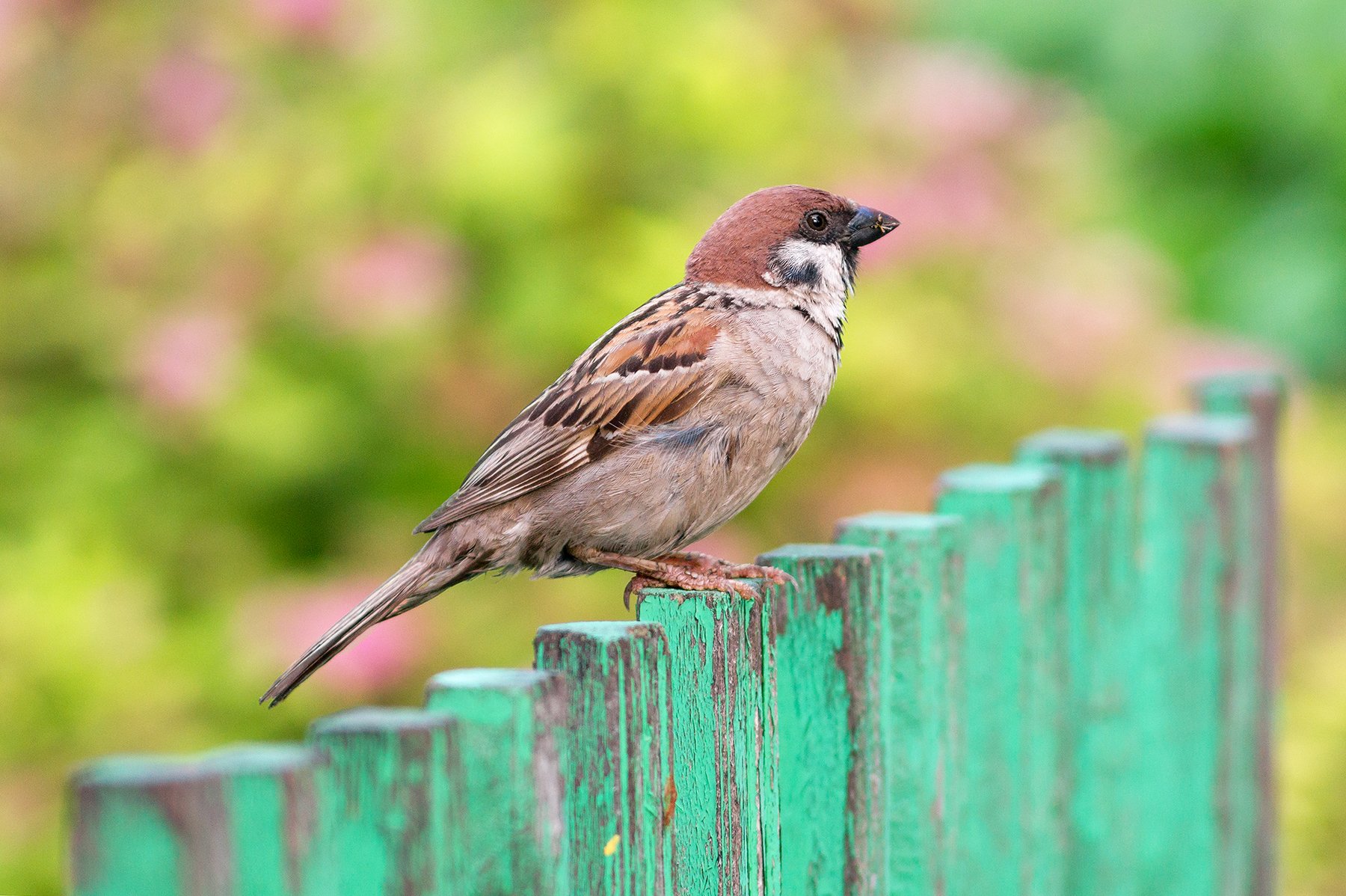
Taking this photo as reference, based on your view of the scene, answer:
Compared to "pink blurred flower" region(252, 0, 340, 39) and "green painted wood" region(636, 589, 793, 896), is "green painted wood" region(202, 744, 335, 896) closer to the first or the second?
"green painted wood" region(636, 589, 793, 896)

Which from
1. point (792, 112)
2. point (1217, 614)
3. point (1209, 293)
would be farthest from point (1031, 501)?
point (1209, 293)

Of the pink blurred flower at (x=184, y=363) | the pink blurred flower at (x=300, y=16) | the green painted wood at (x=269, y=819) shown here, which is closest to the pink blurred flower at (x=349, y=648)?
the pink blurred flower at (x=184, y=363)

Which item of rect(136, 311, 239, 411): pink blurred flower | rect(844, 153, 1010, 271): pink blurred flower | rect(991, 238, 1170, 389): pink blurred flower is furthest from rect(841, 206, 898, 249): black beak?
rect(991, 238, 1170, 389): pink blurred flower

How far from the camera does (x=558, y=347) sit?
14.3 ft

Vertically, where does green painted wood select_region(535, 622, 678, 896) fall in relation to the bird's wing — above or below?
below

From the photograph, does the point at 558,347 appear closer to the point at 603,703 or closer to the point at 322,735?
the point at 603,703

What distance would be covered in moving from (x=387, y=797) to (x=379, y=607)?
4.14 feet

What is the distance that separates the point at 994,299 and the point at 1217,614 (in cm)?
208

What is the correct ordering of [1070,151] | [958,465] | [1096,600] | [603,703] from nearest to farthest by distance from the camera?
A: 1. [603,703]
2. [1096,600]
3. [958,465]
4. [1070,151]

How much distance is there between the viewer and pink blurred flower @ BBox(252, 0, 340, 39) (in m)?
4.23

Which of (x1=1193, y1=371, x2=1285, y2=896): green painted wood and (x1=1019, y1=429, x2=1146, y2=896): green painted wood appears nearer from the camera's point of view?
(x1=1019, y1=429, x2=1146, y2=896): green painted wood

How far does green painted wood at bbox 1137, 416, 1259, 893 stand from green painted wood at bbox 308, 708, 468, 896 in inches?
74.1

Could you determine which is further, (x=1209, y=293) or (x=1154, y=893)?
(x=1209, y=293)

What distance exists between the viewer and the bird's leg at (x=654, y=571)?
223cm
